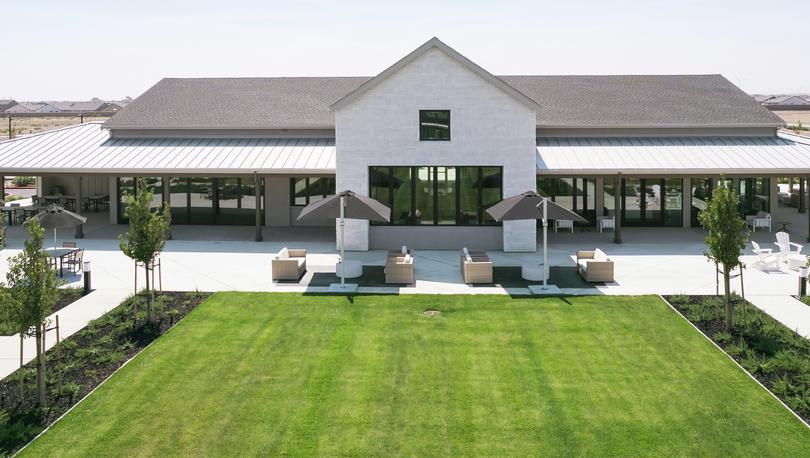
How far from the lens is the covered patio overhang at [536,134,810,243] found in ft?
91.6

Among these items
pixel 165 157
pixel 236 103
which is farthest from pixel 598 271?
pixel 236 103

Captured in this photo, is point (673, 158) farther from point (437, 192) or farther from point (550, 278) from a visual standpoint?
point (550, 278)

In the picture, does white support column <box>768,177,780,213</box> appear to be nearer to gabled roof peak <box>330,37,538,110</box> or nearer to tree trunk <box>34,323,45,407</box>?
gabled roof peak <box>330,37,538,110</box>

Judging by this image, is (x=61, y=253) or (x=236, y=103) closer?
(x=61, y=253)

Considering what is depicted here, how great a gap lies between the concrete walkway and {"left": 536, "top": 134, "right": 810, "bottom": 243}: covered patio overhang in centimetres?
1578

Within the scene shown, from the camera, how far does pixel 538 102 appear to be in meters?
33.9

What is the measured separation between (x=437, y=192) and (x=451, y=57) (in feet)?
15.9

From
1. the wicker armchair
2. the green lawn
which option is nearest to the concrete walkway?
the green lawn

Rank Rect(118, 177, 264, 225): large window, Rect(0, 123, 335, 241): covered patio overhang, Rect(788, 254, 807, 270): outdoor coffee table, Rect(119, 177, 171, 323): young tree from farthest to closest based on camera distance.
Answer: Rect(118, 177, 264, 225): large window, Rect(0, 123, 335, 241): covered patio overhang, Rect(788, 254, 807, 270): outdoor coffee table, Rect(119, 177, 171, 323): young tree

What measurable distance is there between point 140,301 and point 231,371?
5961mm

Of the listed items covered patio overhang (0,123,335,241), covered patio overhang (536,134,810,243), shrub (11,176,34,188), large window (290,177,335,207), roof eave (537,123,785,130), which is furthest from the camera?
shrub (11,176,34,188)

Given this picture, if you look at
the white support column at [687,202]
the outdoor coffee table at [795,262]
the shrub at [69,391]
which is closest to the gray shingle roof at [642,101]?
the white support column at [687,202]

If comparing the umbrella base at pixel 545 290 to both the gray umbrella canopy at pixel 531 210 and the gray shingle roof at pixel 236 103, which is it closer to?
the gray umbrella canopy at pixel 531 210

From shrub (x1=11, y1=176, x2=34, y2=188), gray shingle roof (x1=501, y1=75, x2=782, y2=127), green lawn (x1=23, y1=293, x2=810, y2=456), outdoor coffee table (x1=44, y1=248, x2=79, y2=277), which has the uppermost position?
gray shingle roof (x1=501, y1=75, x2=782, y2=127)
